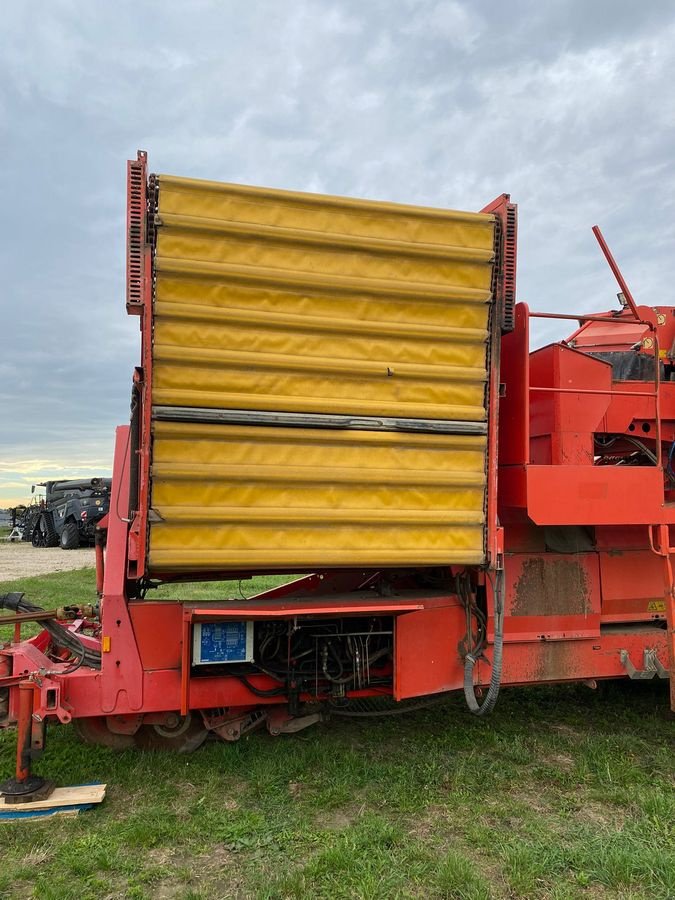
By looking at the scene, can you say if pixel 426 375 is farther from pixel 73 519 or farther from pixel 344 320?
pixel 73 519

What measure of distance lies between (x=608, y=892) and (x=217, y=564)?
2368 millimetres

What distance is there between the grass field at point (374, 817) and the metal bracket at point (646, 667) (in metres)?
0.50

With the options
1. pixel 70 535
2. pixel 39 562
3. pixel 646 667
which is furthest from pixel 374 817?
pixel 70 535

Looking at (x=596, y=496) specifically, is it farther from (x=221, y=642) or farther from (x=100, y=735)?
(x=100, y=735)

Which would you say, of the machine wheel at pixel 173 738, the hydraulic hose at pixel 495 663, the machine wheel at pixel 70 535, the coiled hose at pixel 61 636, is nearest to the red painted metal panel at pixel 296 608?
the hydraulic hose at pixel 495 663

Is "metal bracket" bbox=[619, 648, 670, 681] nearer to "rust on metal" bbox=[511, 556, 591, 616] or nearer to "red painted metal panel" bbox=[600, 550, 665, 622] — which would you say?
"red painted metal panel" bbox=[600, 550, 665, 622]

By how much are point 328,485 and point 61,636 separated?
6.59ft

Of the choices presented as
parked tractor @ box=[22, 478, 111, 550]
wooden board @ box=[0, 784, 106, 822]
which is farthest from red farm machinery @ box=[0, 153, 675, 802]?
parked tractor @ box=[22, 478, 111, 550]

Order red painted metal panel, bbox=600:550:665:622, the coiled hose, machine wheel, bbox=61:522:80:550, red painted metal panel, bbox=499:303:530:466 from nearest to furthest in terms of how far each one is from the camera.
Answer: the coiled hose
red painted metal panel, bbox=499:303:530:466
red painted metal panel, bbox=600:550:665:622
machine wheel, bbox=61:522:80:550

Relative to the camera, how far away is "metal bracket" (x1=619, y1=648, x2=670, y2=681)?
439 centimetres

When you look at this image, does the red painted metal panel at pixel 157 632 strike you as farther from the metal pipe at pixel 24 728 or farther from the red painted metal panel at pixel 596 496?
the red painted metal panel at pixel 596 496

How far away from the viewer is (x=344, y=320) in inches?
146

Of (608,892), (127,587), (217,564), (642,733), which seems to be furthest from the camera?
(642,733)

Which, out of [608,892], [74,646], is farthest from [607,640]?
[74,646]
